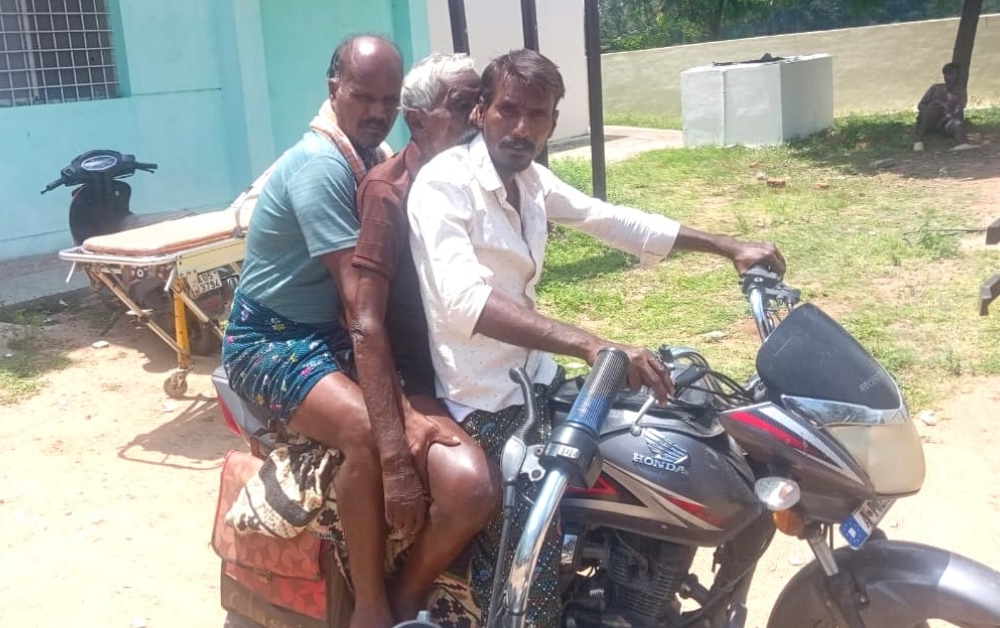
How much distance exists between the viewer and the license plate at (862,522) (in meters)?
2.09

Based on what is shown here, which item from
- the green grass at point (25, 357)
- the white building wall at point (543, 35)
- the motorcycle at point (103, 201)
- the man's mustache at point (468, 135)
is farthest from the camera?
the white building wall at point (543, 35)

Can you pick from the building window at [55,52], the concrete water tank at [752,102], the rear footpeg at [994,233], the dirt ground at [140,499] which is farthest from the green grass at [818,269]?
the building window at [55,52]

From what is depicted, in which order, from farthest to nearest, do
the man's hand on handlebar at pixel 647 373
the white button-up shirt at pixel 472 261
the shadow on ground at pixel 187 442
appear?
the shadow on ground at pixel 187 442
the white button-up shirt at pixel 472 261
the man's hand on handlebar at pixel 647 373

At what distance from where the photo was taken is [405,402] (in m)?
2.43

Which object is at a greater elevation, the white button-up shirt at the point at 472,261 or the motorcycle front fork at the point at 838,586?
the white button-up shirt at the point at 472,261

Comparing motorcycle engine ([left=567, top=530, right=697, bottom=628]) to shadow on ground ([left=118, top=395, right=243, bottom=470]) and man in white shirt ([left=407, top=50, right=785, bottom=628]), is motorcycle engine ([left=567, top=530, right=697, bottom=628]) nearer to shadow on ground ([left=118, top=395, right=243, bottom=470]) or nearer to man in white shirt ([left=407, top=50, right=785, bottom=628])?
man in white shirt ([left=407, top=50, right=785, bottom=628])

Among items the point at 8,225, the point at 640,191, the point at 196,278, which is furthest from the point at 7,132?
the point at 640,191

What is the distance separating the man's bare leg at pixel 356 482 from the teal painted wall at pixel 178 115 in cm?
645

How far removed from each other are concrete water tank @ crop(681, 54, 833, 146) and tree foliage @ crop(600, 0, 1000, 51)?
10025 mm

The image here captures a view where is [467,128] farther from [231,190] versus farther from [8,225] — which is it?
[231,190]

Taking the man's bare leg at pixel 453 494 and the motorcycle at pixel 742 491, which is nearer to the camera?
the motorcycle at pixel 742 491

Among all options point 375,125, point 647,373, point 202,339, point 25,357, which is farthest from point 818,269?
point 647,373

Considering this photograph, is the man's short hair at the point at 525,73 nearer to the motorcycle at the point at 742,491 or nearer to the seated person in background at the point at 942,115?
the motorcycle at the point at 742,491

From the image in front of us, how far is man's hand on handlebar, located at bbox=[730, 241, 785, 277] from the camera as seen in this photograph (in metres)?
2.64
